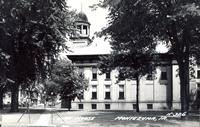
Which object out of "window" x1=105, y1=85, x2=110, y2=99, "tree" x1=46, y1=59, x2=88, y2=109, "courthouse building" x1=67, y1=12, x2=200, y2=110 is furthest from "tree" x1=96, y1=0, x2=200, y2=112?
"window" x1=105, y1=85, x2=110, y2=99

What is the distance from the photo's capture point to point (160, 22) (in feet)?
70.1

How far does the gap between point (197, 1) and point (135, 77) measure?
1700cm

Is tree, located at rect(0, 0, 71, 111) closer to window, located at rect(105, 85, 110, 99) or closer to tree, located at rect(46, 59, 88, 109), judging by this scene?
tree, located at rect(46, 59, 88, 109)

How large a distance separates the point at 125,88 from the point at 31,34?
29.0 m

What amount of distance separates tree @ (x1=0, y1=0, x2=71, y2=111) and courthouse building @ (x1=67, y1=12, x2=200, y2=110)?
21.0 m

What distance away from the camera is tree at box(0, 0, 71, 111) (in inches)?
1071

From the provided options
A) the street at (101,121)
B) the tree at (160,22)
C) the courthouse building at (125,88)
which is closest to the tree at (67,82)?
the courthouse building at (125,88)

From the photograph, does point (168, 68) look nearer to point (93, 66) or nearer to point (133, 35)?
point (93, 66)

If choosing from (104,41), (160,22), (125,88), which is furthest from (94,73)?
(160,22)

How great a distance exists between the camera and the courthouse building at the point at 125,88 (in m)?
53.3

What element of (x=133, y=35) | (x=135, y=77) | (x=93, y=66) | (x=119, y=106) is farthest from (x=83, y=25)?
(x=133, y=35)

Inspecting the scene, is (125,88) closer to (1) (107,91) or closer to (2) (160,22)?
(1) (107,91)

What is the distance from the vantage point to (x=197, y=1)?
1980 centimetres

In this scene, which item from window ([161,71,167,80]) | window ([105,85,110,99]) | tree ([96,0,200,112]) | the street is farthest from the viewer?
window ([105,85,110,99])
